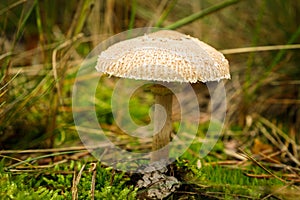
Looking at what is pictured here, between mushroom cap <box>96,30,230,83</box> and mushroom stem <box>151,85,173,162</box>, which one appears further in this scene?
mushroom stem <box>151,85,173,162</box>

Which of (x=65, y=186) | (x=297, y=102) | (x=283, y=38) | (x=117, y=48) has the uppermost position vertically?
(x=283, y=38)

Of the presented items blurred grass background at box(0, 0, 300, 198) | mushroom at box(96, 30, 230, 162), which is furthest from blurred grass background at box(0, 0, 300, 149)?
mushroom at box(96, 30, 230, 162)

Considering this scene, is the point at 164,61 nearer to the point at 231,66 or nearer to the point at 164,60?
the point at 164,60

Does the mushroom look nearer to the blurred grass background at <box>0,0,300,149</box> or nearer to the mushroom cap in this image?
the mushroom cap

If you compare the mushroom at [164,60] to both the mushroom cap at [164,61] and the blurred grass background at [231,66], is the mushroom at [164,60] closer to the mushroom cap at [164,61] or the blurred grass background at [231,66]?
the mushroom cap at [164,61]

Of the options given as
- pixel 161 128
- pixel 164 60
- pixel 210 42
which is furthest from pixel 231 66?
pixel 164 60

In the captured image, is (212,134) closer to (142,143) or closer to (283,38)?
(142,143)

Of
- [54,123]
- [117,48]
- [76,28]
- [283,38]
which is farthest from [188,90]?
[117,48]
